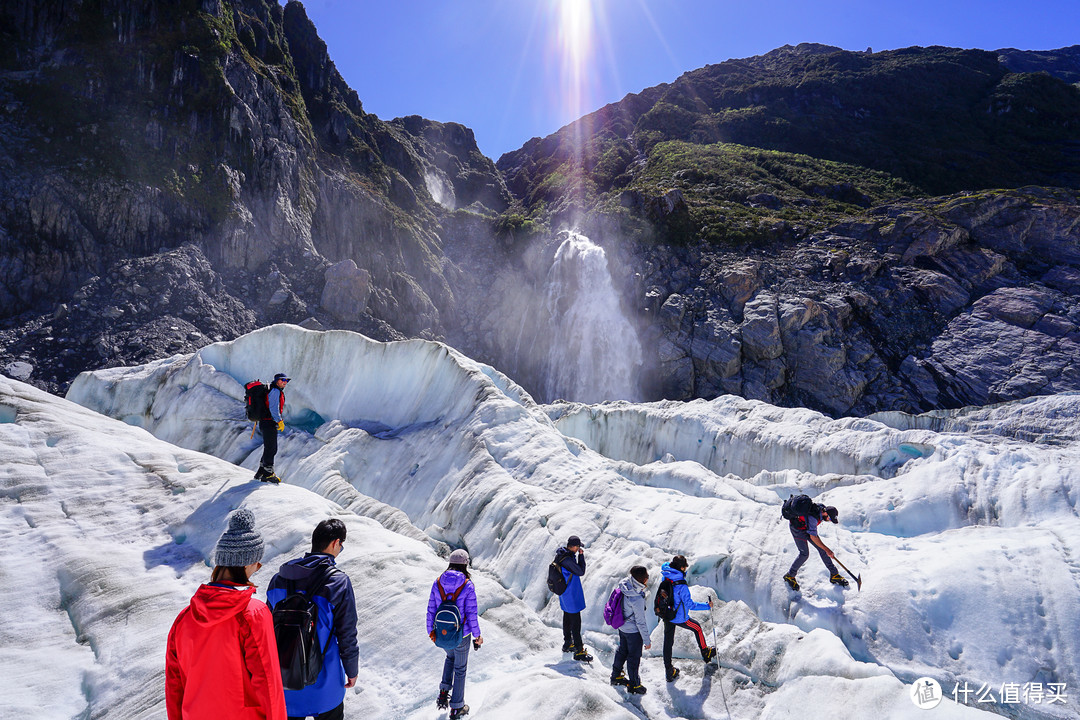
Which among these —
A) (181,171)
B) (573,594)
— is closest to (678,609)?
(573,594)

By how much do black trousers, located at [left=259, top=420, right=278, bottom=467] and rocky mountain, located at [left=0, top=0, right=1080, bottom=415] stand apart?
3225 centimetres

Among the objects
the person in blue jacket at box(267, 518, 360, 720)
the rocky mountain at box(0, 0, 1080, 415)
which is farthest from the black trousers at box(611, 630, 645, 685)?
the rocky mountain at box(0, 0, 1080, 415)

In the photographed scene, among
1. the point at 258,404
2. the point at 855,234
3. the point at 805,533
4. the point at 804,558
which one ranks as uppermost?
the point at 855,234

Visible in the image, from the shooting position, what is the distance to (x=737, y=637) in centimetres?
748

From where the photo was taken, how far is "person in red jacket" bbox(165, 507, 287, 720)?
2805 mm

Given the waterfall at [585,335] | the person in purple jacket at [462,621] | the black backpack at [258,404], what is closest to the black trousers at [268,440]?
the black backpack at [258,404]

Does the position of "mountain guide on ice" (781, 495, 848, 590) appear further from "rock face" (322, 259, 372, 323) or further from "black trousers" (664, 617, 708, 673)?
"rock face" (322, 259, 372, 323)

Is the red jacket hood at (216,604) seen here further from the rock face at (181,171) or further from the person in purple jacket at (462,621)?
the rock face at (181,171)

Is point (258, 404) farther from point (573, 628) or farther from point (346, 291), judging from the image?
point (346, 291)

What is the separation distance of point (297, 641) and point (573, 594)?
4.23 meters

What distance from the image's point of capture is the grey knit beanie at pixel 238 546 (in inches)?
124

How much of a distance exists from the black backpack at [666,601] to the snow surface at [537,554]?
1.02m

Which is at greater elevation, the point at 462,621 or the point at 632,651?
the point at 462,621

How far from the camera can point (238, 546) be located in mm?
3188
